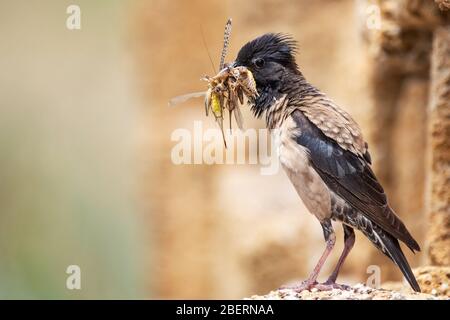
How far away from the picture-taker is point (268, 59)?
813 cm

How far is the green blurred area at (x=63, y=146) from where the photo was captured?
1602 cm

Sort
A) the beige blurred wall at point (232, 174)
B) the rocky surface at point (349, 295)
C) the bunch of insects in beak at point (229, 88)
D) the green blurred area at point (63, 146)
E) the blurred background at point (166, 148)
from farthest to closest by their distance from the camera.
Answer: the green blurred area at point (63, 146) → the beige blurred wall at point (232, 174) → the blurred background at point (166, 148) → the bunch of insects in beak at point (229, 88) → the rocky surface at point (349, 295)

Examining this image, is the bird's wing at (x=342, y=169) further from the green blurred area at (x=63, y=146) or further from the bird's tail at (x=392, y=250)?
the green blurred area at (x=63, y=146)

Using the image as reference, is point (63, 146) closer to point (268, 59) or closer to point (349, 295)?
point (268, 59)

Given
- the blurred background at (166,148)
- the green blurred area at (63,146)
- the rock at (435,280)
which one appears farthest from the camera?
the green blurred area at (63,146)

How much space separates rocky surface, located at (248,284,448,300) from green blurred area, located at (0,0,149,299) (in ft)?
26.9

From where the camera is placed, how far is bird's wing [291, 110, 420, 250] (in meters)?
7.68

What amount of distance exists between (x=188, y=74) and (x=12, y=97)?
4.78m

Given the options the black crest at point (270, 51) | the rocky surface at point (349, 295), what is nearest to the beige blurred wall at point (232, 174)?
the black crest at point (270, 51)

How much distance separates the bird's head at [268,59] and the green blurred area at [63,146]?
728 cm

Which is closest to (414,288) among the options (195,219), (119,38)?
(195,219)

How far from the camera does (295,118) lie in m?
7.87

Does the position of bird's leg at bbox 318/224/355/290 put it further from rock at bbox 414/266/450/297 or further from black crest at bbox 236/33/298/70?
black crest at bbox 236/33/298/70
